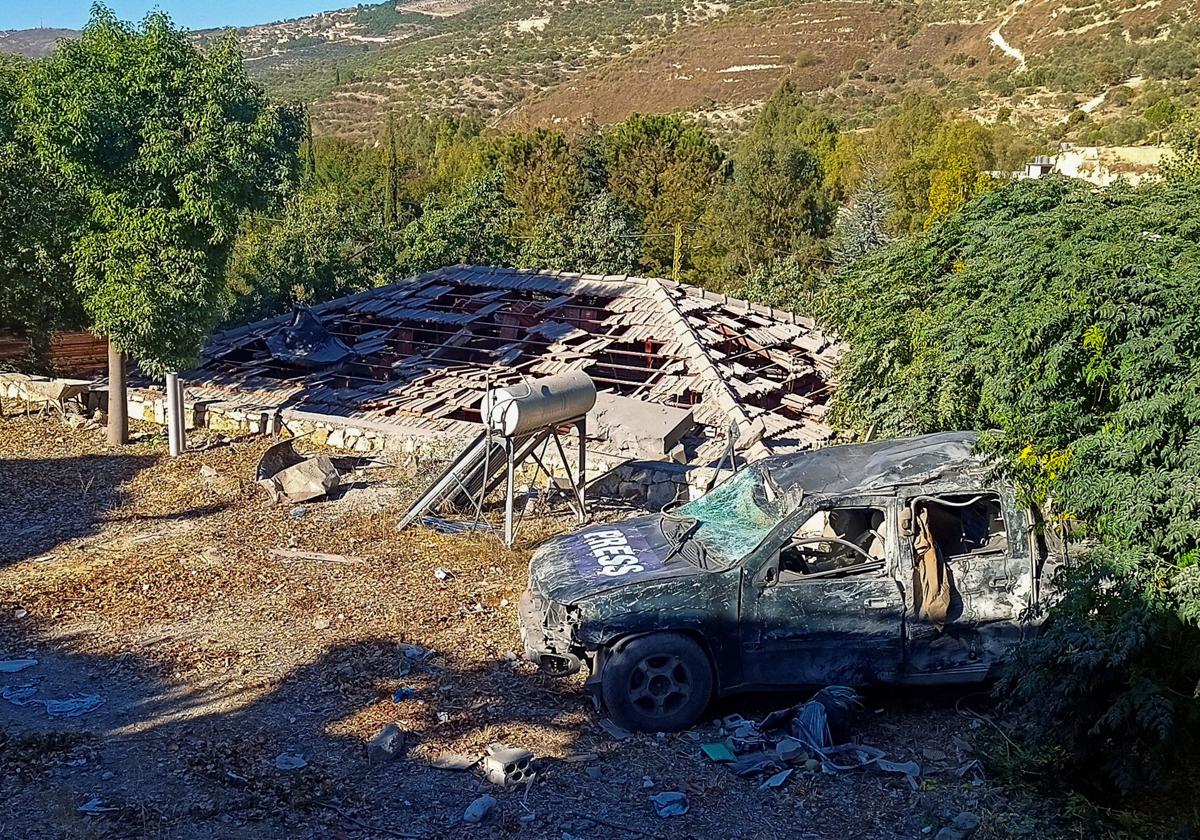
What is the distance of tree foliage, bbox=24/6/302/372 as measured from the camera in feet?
46.1

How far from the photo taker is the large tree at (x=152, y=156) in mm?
14047

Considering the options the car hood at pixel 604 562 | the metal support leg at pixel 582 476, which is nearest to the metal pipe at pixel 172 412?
the metal support leg at pixel 582 476

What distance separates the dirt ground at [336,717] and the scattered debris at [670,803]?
61 mm

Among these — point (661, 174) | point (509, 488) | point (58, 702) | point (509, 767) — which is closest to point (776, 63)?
point (661, 174)

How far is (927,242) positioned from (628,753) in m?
8.70

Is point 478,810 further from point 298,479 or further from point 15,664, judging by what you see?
point 298,479

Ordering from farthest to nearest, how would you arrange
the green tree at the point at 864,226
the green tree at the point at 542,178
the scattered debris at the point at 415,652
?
the green tree at the point at 542,178, the green tree at the point at 864,226, the scattered debris at the point at 415,652

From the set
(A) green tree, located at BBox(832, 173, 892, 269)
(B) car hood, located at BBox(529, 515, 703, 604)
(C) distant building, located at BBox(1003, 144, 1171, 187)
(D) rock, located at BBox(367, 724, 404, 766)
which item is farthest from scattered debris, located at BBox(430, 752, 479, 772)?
(C) distant building, located at BBox(1003, 144, 1171, 187)

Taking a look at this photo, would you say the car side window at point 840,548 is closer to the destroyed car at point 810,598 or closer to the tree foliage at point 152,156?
the destroyed car at point 810,598

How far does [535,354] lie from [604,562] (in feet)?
43.1

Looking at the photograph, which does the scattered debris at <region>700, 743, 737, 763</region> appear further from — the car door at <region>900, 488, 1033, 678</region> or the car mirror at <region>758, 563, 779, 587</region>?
the car door at <region>900, 488, 1033, 678</region>

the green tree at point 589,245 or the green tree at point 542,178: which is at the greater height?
the green tree at point 542,178

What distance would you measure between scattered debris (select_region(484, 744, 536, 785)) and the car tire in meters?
0.76

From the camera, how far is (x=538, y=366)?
63.9 ft
